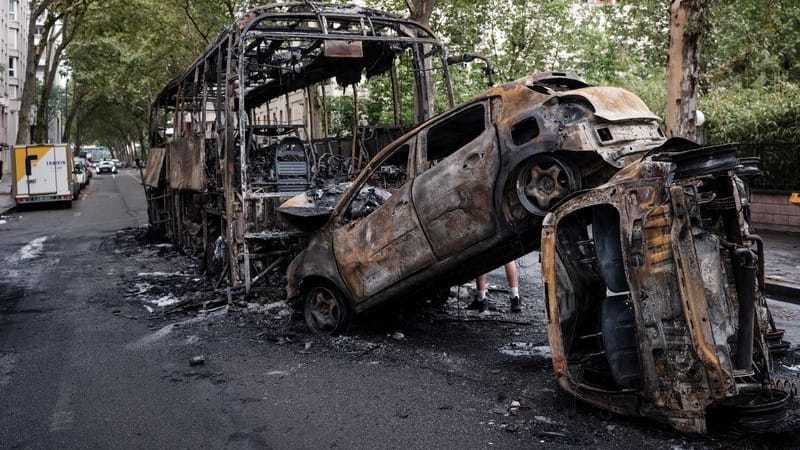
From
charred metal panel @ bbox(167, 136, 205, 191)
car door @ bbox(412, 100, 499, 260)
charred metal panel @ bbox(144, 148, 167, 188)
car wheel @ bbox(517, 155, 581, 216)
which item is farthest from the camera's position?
charred metal panel @ bbox(144, 148, 167, 188)

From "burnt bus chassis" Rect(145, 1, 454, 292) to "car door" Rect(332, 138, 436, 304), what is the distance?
3.86 ft

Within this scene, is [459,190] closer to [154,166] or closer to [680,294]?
[680,294]

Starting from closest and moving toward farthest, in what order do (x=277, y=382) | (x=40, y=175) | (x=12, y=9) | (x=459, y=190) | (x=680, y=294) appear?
(x=680, y=294) < (x=277, y=382) < (x=459, y=190) < (x=40, y=175) < (x=12, y=9)

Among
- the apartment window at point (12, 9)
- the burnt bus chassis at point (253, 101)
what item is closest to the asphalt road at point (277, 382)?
→ the burnt bus chassis at point (253, 101)

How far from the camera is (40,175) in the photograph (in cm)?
2583

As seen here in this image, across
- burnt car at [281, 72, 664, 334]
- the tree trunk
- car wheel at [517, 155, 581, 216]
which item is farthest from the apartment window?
car wheel at [517, 155, 581, 216]

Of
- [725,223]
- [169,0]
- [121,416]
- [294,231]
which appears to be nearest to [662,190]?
[725,223]

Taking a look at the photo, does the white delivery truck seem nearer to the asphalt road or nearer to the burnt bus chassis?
the burnt bus chassis

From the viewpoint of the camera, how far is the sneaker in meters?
8.30

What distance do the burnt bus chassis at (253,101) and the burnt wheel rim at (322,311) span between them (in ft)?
2.86

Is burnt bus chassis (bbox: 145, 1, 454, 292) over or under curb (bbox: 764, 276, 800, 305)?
over

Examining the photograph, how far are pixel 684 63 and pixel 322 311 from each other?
709 centimetres

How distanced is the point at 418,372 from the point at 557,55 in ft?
61.0

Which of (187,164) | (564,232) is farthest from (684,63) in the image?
(187,164)
